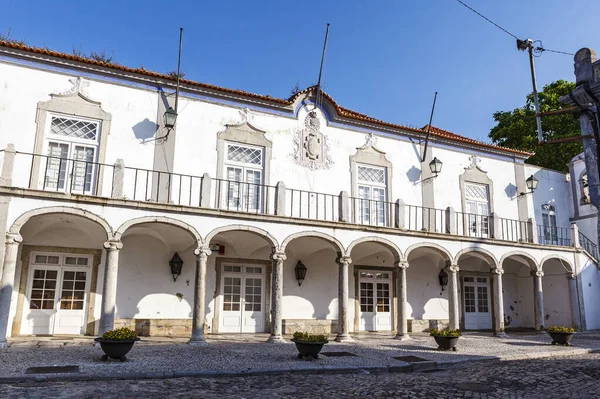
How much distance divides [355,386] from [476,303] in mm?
11044

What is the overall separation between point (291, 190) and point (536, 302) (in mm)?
8732

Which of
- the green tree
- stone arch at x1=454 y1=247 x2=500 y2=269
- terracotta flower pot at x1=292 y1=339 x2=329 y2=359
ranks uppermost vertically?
the green tree

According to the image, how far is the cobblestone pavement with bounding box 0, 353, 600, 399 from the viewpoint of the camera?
19.8 ft

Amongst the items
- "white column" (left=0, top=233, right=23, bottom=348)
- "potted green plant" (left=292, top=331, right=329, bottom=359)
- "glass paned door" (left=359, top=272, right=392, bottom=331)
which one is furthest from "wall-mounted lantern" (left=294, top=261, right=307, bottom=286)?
"white column" (left=0, top=233, right=23, bottom=348)

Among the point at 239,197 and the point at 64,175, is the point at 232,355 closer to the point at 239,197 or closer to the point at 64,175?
the point at 239,197

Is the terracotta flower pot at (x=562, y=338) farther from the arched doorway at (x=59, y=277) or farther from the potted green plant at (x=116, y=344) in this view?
the arched doorway at (x=59, y=277)

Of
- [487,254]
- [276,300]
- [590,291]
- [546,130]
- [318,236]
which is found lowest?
[276,300]

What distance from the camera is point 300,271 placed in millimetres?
13523

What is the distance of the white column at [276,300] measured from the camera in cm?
1123

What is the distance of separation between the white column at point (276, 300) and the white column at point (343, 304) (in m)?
1.54

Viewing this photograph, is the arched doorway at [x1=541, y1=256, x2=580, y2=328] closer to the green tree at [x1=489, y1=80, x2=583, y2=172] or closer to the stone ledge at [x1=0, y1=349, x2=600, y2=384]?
the stone ledge at [x1=0, y1=349, x2=600, y2=384]

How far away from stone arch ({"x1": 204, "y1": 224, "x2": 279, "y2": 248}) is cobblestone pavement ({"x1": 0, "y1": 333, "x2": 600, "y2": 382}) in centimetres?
229

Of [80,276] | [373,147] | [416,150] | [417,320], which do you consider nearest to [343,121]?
[373,147]

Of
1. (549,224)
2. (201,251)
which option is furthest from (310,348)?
(549,224)
